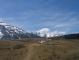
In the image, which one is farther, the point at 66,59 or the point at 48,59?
the point at 48,59

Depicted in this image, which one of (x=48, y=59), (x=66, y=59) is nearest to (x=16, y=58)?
(x=48, y=59)

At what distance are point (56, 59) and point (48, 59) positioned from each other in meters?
1.93

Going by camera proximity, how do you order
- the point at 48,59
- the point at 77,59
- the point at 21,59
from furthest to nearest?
the point at 21,59 → the point at 48,59 → the point at 77,59

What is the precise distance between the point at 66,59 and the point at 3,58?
1769 centimetres

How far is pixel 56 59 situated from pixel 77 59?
196 inches

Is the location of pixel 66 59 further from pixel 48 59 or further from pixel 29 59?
pixel 29 59

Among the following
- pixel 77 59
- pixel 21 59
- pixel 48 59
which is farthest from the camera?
pixel 21 59

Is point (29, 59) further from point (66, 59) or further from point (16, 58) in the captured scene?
point (66, 59)

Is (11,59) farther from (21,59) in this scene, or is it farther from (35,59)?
(35,59)

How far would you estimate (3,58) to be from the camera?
54.3 metres

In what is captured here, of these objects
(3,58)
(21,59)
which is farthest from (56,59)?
(3,58)

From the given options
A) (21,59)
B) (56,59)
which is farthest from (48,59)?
(21,59)

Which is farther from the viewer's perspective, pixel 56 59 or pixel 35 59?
pixel 35 59

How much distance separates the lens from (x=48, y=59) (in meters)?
47.8
